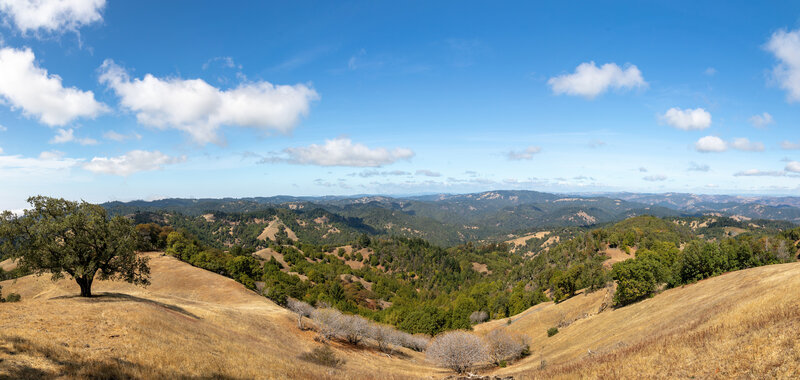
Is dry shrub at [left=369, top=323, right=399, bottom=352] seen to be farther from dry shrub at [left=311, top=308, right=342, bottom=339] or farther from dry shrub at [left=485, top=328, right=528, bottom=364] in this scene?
dry shrub at [left=485, top=328, right=528, bottom=364]

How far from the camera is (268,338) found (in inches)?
1511

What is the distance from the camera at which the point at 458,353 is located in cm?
4062

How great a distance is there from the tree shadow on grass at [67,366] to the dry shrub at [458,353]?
101 ft

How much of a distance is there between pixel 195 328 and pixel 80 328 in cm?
1050

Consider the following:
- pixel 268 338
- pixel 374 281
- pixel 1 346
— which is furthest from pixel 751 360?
pixel 374 281

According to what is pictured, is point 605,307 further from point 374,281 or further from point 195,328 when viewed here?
point 374,281

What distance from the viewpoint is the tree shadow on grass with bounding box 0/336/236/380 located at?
576 inches

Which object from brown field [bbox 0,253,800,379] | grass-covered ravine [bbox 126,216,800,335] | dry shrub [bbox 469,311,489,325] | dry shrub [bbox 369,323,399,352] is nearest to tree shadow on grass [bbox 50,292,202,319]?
brown field [bbox 0,253,800,379]

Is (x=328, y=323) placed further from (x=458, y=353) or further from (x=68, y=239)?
(x=68, y=239)

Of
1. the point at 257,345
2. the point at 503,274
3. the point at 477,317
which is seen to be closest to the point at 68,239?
the point at 257,345

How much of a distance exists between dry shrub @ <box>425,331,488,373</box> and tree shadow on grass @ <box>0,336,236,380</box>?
101 feet

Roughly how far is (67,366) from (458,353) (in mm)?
37591

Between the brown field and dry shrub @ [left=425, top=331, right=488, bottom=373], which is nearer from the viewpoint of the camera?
the brown field

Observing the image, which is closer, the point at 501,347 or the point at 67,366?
the point at 67,366
